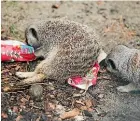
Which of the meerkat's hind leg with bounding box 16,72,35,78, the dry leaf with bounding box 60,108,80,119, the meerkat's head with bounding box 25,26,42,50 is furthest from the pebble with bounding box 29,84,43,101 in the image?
the meerkat's head with bounding box 25,26,42,50

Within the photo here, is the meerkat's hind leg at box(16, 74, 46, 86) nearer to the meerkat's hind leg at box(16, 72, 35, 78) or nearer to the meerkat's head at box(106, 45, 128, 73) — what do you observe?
the meerkat's hind leg at box(16, 72, 35, 78)

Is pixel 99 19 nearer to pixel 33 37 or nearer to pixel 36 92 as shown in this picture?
pixel 33 37

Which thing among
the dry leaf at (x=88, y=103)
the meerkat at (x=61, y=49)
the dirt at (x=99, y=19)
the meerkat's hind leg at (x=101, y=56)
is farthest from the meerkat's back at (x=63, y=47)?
the dry leaf at (x=88, y=103)

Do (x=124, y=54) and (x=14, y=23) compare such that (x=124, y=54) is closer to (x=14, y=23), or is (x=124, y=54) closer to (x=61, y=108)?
(x=61, y=108)

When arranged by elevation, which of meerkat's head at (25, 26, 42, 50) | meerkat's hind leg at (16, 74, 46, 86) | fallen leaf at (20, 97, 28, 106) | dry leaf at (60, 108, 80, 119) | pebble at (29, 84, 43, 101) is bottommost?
dry leaf at (60, 108, 80, 119)

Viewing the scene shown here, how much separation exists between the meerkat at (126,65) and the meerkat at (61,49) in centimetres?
18

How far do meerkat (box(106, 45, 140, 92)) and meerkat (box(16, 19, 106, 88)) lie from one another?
0.18m

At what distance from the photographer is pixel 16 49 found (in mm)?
5668

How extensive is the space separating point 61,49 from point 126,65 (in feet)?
2.57

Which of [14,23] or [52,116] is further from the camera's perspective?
[14,23]

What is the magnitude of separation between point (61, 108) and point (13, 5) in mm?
2580

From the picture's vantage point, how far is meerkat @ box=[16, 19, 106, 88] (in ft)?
17.4

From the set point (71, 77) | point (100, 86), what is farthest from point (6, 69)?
point (100, 86)

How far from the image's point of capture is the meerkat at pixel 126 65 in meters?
5.34
